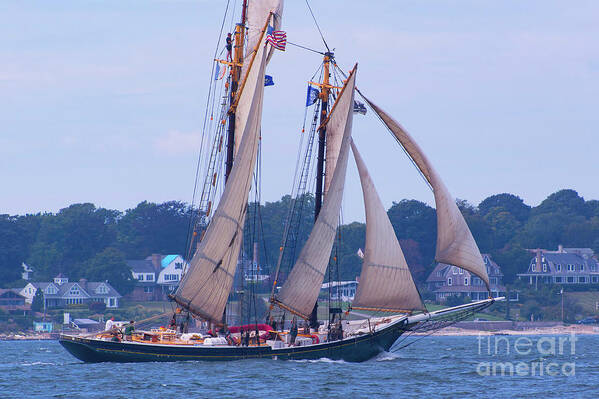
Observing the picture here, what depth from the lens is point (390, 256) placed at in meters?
64.1

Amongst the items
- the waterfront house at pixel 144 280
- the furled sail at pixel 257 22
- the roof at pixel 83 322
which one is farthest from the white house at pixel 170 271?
the furled sail at pixel 257 22

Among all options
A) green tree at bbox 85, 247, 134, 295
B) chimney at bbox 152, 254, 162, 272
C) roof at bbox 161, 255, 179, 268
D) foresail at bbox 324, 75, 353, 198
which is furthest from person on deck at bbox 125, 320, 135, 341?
roof at bbox 161, 255, 179, 268

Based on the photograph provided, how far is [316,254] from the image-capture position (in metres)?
62.5

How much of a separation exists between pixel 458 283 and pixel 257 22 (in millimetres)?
126586

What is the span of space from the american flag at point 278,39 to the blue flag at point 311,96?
3462 millimetres

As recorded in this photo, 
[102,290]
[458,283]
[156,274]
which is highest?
[156,274]

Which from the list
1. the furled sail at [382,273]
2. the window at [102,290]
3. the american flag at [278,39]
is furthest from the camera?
the window at [102,290]

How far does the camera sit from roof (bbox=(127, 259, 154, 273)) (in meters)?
196

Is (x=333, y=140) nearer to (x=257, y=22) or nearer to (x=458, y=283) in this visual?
(x=257, y=22)

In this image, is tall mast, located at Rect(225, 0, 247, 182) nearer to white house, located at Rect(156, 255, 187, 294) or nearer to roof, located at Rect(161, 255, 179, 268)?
white house, located at Rect(156, 255, 187, 294)

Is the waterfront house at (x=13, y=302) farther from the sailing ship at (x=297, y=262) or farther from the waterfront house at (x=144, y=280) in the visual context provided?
the sailing ship at (x=297, y=262)

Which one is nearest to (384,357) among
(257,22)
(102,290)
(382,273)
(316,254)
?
(382,273)

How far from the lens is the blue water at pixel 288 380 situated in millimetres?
51594

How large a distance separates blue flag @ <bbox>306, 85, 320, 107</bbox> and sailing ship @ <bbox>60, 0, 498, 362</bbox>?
1774 millimetres
